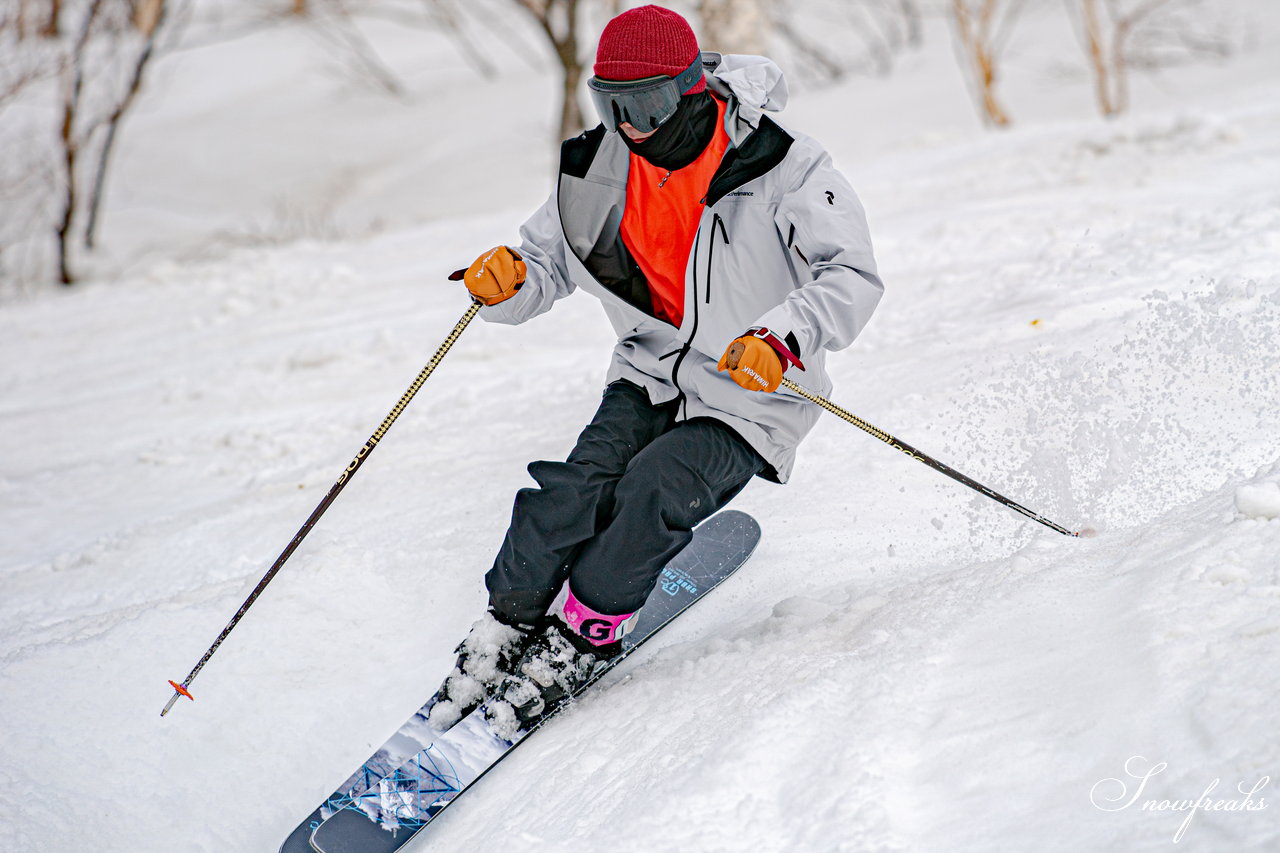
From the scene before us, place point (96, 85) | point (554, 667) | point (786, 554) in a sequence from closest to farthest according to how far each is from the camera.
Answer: point (554, 667)
point (786, 554)
point (96, 85)

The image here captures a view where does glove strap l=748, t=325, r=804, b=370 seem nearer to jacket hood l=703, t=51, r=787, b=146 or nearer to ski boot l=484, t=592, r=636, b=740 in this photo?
jacket hood l=703, t=51, r=787, b=146

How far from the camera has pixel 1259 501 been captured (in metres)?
1.83

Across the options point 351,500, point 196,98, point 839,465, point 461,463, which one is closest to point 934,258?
point 839,465

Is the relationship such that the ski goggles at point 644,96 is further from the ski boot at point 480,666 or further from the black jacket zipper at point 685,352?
the ski boot at point 480,666

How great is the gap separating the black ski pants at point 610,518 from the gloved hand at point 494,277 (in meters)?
0.42

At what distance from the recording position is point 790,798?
1642 millimetres

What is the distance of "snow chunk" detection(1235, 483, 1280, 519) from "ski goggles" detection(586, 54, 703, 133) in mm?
1313

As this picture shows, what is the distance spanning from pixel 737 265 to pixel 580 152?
1.54ft

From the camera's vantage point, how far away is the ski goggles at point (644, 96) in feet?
6.98

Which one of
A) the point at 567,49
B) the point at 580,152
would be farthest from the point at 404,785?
the point at 567,49

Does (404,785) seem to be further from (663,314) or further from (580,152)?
(580,152)

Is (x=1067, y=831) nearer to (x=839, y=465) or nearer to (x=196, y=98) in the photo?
(x=839, y=465)

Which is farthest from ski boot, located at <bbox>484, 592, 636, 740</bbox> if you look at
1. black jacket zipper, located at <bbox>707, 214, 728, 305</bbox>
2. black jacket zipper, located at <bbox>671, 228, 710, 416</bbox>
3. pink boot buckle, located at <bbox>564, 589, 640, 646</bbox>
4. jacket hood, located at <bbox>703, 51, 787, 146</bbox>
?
jacket hood, located at <bbox>703, 51, 787, 146</bbox>

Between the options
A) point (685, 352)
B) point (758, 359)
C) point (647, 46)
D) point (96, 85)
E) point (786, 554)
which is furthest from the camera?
point (96, 85)
